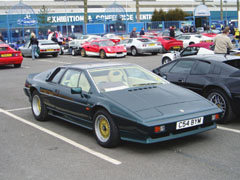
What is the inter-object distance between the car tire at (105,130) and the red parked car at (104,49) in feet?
54.4

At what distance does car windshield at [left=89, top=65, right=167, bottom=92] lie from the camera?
5.89 meters

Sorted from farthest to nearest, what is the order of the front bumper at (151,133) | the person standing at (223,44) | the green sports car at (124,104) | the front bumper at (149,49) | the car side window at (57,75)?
the front bumper at (149,49)
the person standing at (223,44)
the car side window at (57,75)
the green sports car at (124,104)
the front bumper at (151,133)

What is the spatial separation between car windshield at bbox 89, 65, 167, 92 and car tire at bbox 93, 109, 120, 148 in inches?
18.9

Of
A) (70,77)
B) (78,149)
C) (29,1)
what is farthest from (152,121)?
(29,1)

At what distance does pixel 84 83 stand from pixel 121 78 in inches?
25.2

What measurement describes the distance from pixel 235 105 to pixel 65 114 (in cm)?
307

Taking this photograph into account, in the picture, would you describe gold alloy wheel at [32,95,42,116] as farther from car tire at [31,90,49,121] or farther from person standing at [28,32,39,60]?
person standing at [28,32,39,60]

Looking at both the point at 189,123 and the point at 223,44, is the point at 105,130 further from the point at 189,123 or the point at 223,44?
the point at 223,44

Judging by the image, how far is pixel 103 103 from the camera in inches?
213

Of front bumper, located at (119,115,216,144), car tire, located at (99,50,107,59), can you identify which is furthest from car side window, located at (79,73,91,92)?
car tire, located at (99,50,107,59)

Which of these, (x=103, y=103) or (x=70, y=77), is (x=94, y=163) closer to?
(x=103, y=103)

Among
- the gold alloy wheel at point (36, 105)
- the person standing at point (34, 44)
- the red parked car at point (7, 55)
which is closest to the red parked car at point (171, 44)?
the person standing at point (34, 44)

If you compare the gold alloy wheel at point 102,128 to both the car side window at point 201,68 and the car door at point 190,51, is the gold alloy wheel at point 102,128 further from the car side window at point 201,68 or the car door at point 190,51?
the car door at point 190,51

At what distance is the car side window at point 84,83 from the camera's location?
5.95 meters
